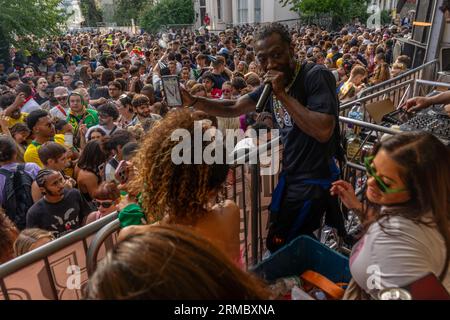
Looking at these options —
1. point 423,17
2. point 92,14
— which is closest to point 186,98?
point 423,17

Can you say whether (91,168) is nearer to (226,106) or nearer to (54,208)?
(54,208)

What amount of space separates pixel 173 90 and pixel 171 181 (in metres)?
1.11

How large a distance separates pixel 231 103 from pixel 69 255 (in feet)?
5.47

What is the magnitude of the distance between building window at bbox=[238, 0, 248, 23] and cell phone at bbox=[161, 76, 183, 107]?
41.4 metres

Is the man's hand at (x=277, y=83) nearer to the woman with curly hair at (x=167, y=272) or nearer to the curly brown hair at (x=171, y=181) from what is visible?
the curly brown hair at (x=171, y=181)

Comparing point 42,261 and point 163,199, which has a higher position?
point 163,199

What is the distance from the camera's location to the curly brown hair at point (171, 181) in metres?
1.92

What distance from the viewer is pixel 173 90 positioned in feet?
9.32

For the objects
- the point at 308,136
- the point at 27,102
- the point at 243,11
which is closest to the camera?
the point at 308,136

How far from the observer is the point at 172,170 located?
192cm

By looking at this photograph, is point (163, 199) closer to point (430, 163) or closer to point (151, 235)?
point (151, 235)

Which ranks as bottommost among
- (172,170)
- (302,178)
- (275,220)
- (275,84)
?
(275,220)
